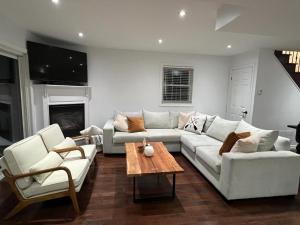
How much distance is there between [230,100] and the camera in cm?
539

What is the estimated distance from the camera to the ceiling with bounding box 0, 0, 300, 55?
196cm

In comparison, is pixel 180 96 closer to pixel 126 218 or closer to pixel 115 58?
pixel 115 58

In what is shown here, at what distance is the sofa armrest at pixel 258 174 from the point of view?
2.21 meters

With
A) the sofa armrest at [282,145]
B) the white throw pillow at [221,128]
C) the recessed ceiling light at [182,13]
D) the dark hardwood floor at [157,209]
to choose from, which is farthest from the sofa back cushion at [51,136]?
the sofa armrest at [282,145]

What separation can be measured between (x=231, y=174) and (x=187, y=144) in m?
1.32

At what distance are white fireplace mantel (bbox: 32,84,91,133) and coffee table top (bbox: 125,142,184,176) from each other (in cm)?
218

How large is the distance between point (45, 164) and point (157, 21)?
8.05 ft

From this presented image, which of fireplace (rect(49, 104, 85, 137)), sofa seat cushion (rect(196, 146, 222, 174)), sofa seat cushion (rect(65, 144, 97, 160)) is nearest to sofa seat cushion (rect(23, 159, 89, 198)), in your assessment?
sofa seat cushion (rect(65, 144, 97, 160))

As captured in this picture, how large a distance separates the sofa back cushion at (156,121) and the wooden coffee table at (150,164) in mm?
1470

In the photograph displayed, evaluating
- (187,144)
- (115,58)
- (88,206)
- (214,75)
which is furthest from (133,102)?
(88,206)

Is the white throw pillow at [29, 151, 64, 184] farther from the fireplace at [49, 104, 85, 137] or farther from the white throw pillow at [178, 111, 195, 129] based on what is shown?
the white throw pillow at [178, 111, 195, 129]

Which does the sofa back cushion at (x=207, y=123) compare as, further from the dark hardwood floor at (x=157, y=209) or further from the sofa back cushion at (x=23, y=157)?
the sofa back cushion at (x=23, y=157)

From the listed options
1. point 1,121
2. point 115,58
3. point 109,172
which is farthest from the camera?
point 115,58

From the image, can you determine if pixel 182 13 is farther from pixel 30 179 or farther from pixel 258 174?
pixel 30 179
